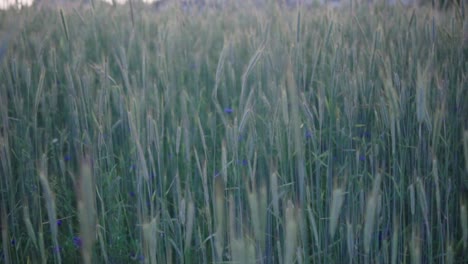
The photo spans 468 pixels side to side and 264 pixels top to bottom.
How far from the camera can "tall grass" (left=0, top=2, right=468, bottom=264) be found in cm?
72

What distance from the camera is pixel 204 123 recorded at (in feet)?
4.92

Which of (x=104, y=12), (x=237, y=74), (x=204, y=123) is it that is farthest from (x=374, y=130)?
(x=104, y=12)

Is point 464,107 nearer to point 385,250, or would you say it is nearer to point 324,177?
point 324,177

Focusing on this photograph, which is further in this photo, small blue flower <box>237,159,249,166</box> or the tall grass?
small blue flower <box>237,159,249,166</box>

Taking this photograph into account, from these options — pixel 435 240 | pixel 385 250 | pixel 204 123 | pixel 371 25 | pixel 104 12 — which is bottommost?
pixel 435 240

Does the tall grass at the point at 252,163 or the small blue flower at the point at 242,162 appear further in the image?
the small blue flower at the point at 242,162

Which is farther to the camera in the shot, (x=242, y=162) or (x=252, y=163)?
(x=252, y=163)

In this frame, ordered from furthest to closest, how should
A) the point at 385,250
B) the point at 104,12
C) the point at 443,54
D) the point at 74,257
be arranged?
the point at 104,12 < the point at 443,54 < the point at 74,257 < the point at 385,250

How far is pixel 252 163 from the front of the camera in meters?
1.28

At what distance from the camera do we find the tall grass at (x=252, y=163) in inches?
28.4

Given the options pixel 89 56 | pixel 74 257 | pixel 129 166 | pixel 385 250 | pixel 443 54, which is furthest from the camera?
pixel 89 56

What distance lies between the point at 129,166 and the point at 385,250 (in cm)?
74

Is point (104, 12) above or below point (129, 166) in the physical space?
above

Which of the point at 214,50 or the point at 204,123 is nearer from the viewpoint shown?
the point at 204,123
